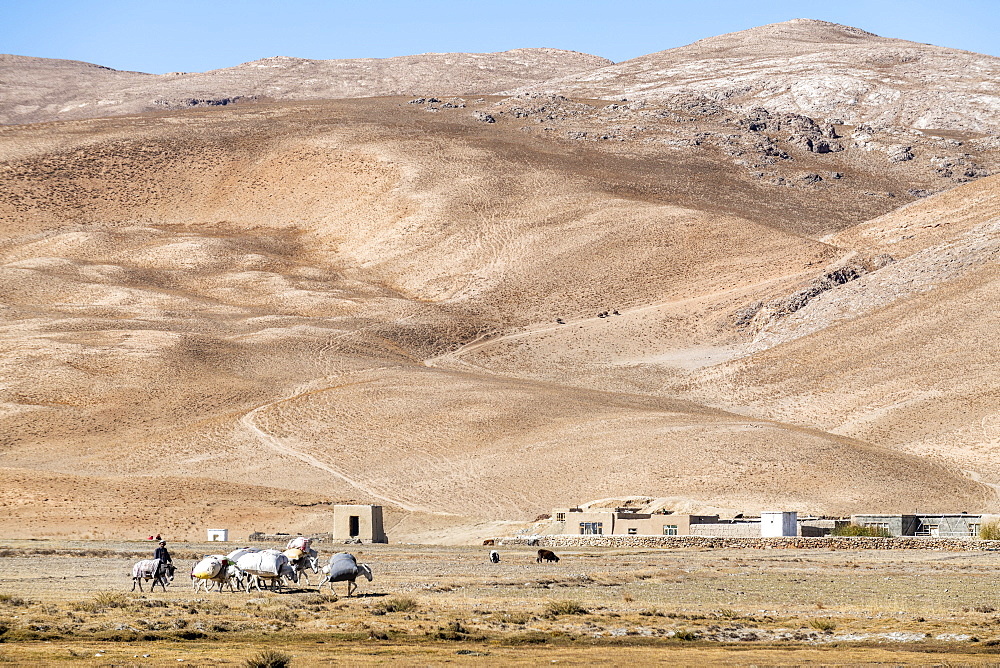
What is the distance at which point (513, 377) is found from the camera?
87062 millimetres

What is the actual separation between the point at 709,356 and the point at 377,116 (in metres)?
75.8

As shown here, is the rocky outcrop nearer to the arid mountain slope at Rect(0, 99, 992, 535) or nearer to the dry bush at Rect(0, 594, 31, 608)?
the arid mountain slope at Rect(0, 99, 992, 535)

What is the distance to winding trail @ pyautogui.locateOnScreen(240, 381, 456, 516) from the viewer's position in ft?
198

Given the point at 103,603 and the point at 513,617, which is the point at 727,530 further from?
the point at 103,603

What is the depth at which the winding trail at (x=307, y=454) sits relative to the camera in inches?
2381

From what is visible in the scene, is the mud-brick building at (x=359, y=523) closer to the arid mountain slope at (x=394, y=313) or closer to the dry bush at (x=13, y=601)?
the arid mountain slope at (x=394, y=313)

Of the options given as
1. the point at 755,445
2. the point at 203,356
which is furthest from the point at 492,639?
the point at 203,356

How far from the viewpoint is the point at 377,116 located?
156m

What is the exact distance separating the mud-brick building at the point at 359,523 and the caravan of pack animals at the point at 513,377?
179 mm

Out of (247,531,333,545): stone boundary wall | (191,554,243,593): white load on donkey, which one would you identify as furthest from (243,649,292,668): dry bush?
(247,531,333,545): stone boundary wall

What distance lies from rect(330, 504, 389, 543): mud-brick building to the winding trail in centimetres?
593

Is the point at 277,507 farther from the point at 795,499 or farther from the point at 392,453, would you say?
the point at 795,499

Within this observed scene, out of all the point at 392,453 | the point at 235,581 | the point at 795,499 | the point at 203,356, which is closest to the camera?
the point at 235,581

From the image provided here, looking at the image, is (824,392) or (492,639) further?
(824,392)
